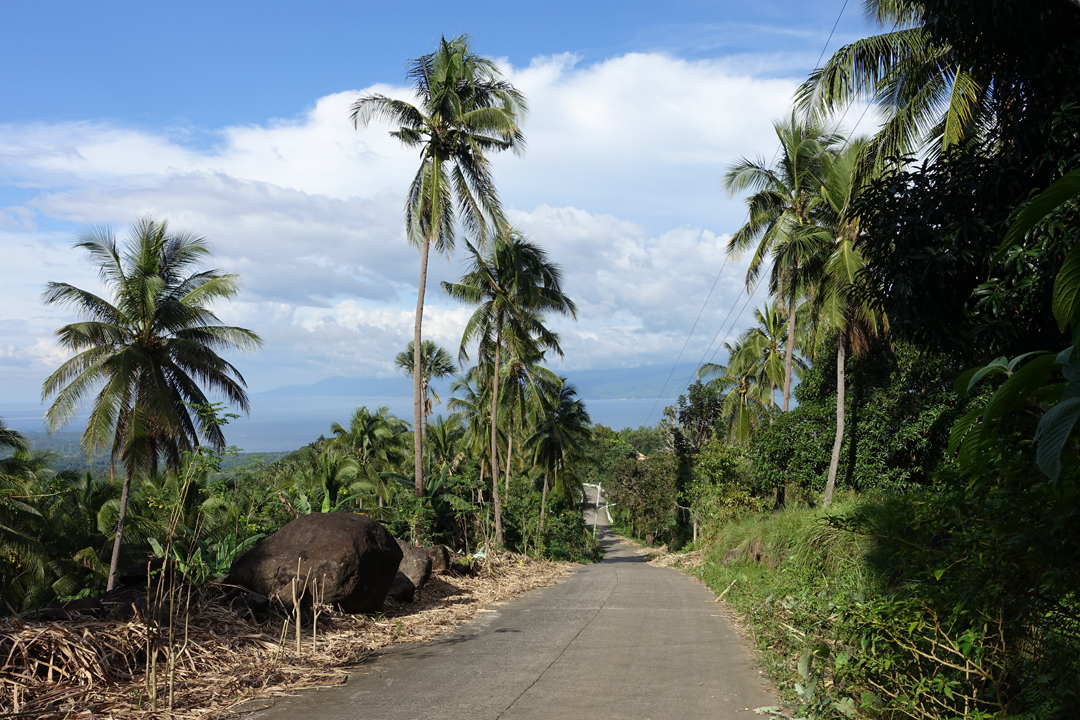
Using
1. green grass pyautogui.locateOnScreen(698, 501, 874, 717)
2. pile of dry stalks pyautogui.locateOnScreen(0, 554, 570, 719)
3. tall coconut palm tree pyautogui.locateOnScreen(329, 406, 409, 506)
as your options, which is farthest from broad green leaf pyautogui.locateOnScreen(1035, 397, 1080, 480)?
tall coconut palm tree pyautogui.locateOnScreen(329, 406, 409, 506)

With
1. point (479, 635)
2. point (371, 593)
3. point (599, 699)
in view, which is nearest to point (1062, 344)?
point (599, 699)

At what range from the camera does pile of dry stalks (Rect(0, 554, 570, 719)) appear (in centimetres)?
546

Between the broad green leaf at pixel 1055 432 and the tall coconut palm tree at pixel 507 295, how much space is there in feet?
85.2

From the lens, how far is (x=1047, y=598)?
3717mm

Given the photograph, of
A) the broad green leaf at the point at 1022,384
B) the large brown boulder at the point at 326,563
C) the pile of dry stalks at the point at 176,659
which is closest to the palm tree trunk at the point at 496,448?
the large brown boulder at the point at 326,563

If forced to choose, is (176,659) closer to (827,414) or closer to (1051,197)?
(1051,197)

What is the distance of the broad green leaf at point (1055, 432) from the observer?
1.97 m

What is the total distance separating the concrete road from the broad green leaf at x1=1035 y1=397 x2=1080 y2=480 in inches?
170

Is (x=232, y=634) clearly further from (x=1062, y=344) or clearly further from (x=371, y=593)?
(x=1062, y=344)

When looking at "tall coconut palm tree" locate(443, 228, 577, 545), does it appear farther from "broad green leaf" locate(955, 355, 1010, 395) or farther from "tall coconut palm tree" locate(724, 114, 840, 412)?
"broad green leaf" locate(955, 355, 1010, 395)

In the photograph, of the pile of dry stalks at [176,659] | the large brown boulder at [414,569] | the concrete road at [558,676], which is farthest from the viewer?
the large brown boulder at [414,569]

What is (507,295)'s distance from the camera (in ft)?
94.7

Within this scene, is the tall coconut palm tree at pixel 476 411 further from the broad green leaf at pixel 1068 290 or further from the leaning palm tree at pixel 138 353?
the broad green leaf at pixel 1068 290

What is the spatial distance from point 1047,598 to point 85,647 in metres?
6.43
